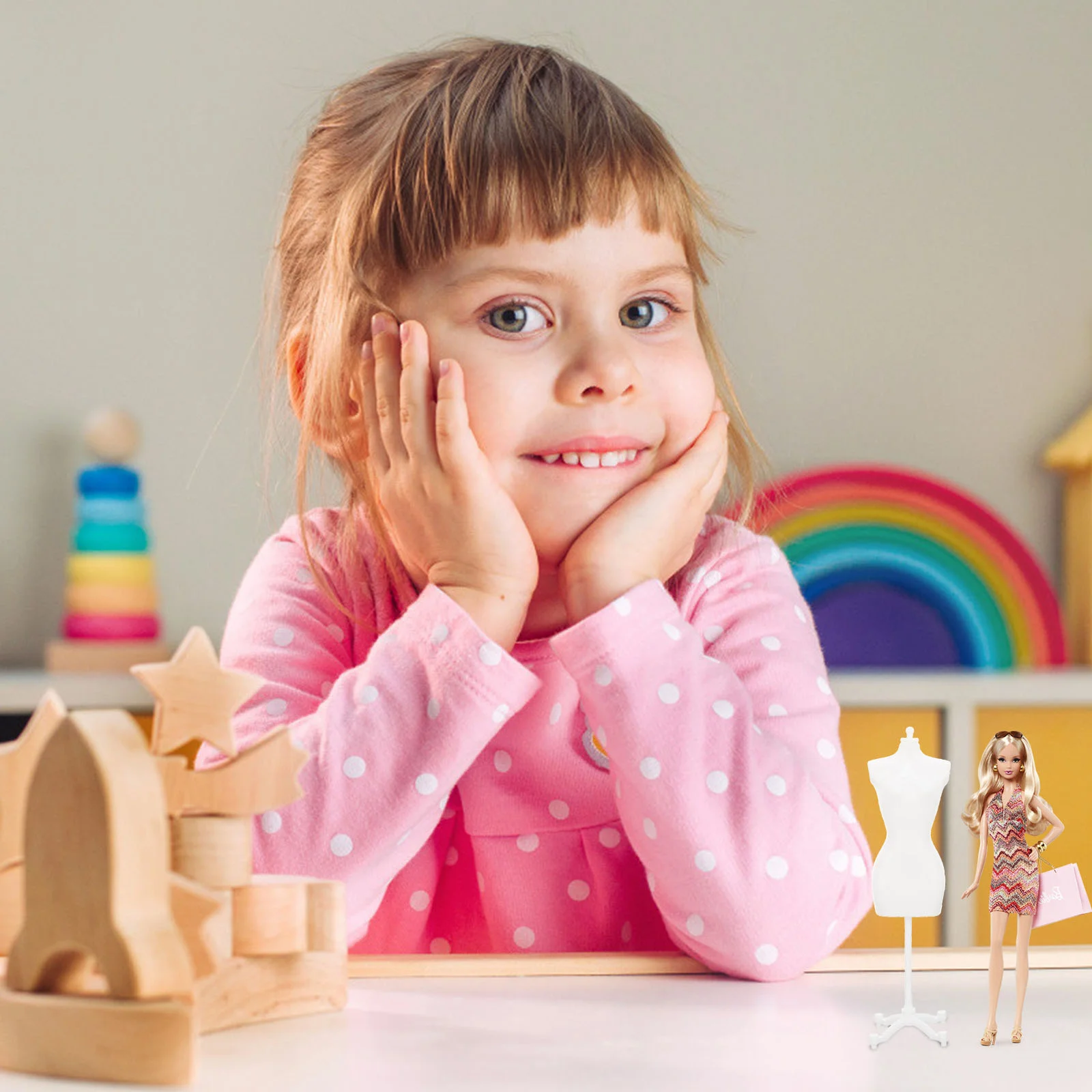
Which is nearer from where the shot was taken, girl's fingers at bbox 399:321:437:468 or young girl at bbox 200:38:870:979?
young girl at bbox 200:38:870:979

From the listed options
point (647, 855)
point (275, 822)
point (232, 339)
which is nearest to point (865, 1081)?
point (647, 855)

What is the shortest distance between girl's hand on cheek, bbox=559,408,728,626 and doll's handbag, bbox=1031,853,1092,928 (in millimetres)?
330

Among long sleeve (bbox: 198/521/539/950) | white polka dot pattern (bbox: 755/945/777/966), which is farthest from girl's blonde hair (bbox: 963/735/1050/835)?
long sleeve (bbox: 198/521/539/950)

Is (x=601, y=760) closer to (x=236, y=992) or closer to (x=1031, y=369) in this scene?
(x=236, y=992)

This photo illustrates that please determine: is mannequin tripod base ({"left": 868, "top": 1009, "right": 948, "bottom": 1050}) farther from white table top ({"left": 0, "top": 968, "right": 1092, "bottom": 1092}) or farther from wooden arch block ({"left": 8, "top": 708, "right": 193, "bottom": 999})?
wooden arch block ({"left": 8, "top": 708, "right": 193, "bottom": 999})

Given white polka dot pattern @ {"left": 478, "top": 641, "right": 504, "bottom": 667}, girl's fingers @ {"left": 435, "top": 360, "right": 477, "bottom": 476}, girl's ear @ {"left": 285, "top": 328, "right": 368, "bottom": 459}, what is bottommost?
white polka dot pattern @ {"left": 478, "top": 641, "right": 504, "bottom": 667}

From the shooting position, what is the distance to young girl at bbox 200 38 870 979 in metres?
0.70

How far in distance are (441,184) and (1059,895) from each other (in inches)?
20.3

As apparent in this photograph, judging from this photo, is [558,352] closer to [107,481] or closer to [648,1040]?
[648,1040]

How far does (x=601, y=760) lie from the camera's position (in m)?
0.88

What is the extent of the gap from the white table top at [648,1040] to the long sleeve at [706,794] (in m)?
0.09

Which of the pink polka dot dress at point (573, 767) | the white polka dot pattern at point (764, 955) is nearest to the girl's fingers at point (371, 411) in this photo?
the pink polka dot dress at point (573, 767)

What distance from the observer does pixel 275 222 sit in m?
2.02

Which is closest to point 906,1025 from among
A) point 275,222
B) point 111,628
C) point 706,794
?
point 706,794
